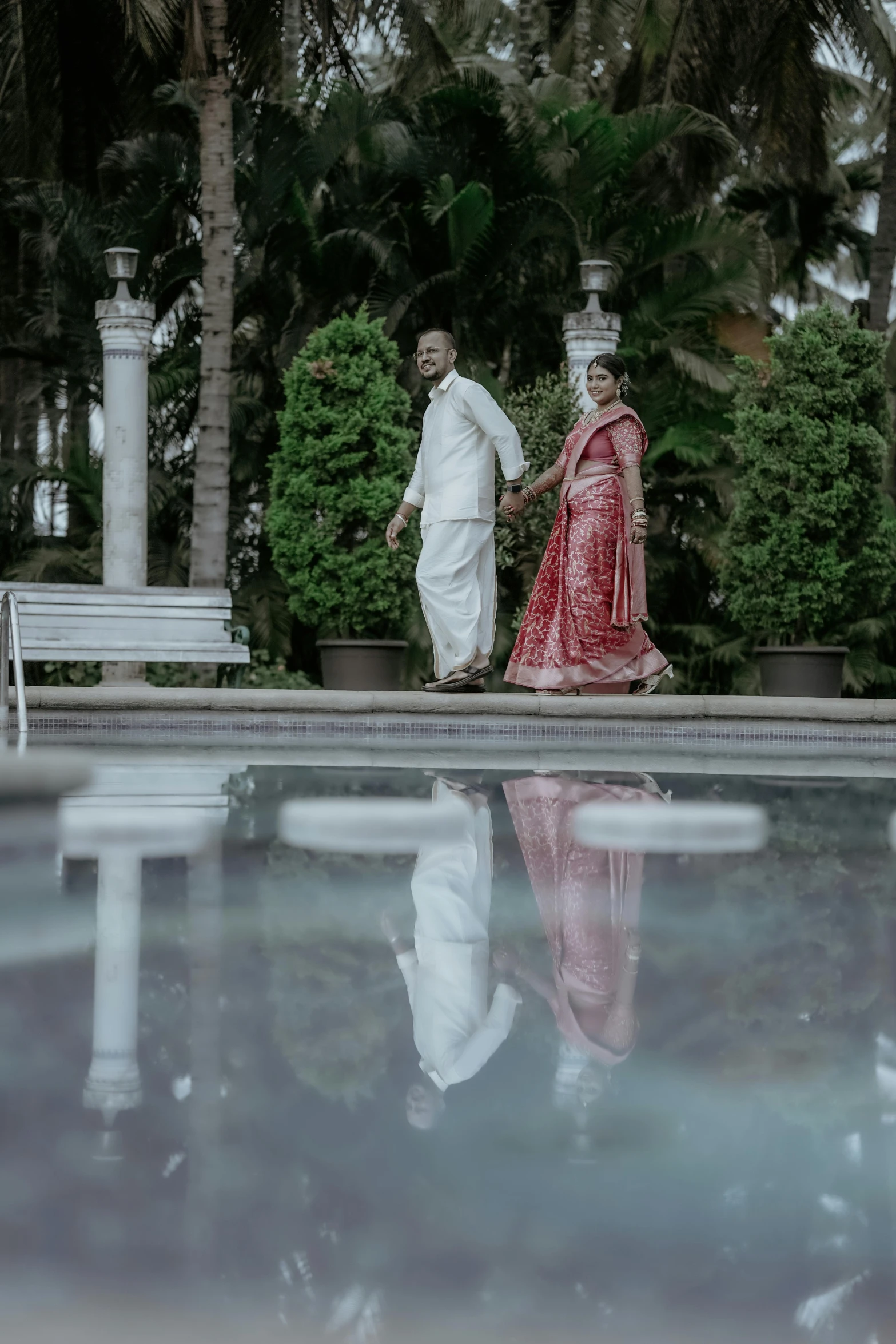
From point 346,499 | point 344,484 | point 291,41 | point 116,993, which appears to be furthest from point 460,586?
point 291,41

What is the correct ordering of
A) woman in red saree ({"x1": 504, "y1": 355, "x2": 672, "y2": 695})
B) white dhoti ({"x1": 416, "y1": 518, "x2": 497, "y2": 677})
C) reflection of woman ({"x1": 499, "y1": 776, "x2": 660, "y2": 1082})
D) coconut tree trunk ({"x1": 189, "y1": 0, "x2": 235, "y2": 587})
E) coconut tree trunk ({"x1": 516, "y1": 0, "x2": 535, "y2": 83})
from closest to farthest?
reflection of woman ({"x1": 499, "y1": 776, "x2": 660, "y2": 1082}) → woman in red saree ({"x1": 504, "y1": 355, "x2": 672, "y2": 695}) → white dhoti ({"x1": 416, "y1": 518, "x2": 497, "y2": 677}) → coconut tree trunk ({"x1": 189, "y1": 0, "x2": 235, "y2": 587}) → coconut tree trunk ({"x1": 516, "y1": 0, "x2": 535, "y2": 83})

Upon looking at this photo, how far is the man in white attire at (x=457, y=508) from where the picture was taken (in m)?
8.60

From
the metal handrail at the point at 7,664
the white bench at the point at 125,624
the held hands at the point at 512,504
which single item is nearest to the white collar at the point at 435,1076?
the metal handrail at the point at 7,664

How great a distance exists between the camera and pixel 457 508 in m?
8.75

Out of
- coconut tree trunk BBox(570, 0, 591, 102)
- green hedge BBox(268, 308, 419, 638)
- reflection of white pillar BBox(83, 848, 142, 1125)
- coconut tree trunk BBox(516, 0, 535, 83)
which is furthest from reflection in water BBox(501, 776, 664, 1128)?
coconut tree trunk BBox(516, 0, 535, 83)

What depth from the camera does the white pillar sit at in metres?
12.6

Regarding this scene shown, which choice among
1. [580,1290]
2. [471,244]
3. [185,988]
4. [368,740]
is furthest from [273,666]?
[580,1290]

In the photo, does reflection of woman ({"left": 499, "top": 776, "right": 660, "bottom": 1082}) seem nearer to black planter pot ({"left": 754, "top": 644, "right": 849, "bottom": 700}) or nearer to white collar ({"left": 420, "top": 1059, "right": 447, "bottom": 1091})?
white collar ({"left": 420, "top": 1059, "right": 447, "bottom": 1091})

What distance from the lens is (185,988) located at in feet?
7.63

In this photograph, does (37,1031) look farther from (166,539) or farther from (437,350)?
(166,539)

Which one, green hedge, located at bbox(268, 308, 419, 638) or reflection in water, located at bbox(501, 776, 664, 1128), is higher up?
green hedge, located at bbox(268, 308, 419, 638)

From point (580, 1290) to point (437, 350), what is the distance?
7.56 meters

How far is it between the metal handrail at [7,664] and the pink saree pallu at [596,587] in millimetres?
2732

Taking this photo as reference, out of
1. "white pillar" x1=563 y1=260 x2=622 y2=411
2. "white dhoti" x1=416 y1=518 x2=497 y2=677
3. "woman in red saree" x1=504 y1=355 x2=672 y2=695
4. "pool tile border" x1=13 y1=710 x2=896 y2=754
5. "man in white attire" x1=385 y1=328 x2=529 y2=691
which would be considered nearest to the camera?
"pool tile border" x1=13 y1=710 x2=896 y2=754
